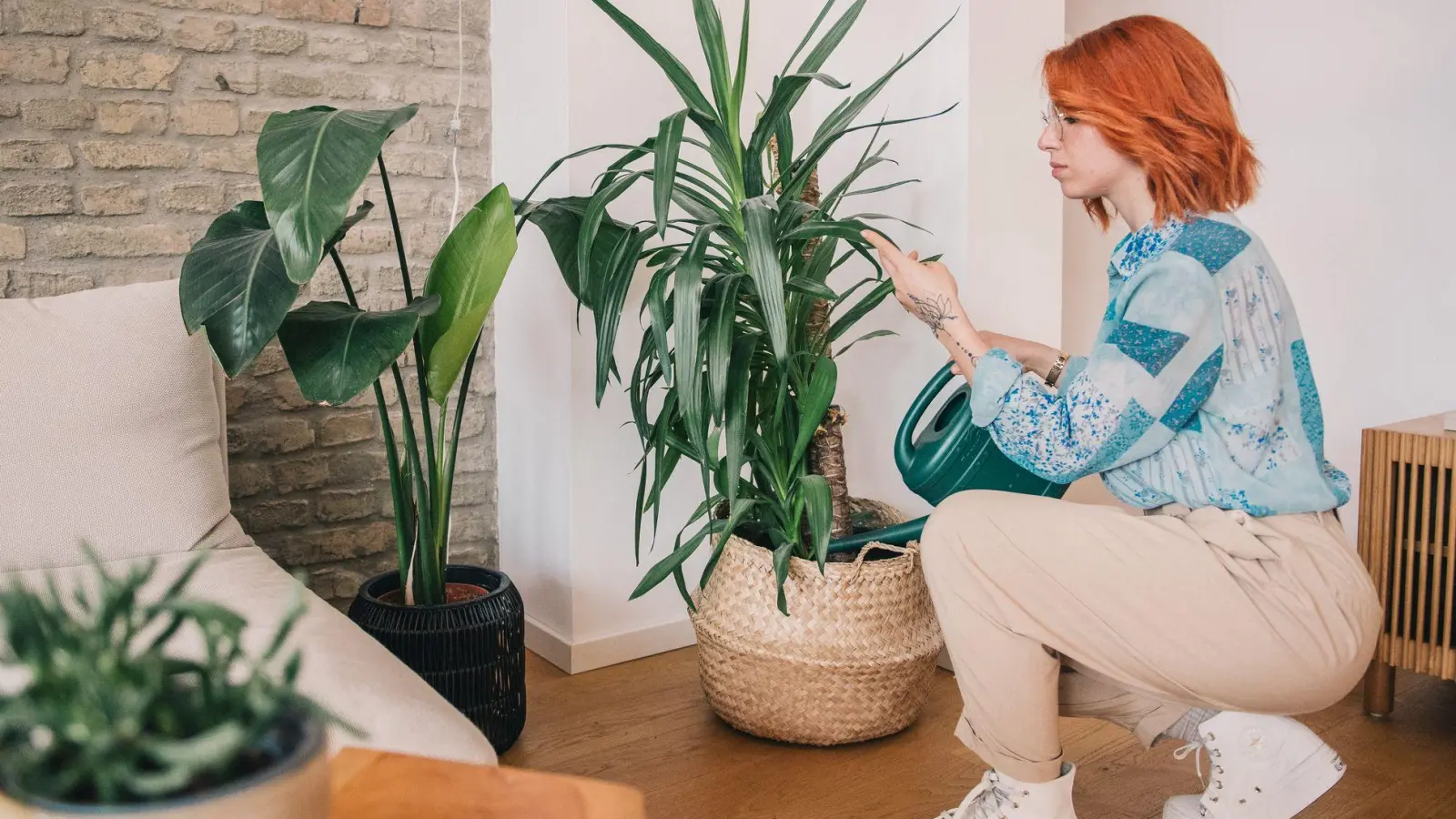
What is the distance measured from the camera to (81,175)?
7.70 ft

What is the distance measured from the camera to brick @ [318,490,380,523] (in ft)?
8.79

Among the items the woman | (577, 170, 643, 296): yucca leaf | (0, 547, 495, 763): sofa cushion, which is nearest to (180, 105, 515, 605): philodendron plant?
(577, 170, 643, 296): yucca leaf

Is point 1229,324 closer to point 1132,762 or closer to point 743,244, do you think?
point 743,244

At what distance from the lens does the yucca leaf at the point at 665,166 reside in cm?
188

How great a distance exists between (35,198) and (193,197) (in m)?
0.29

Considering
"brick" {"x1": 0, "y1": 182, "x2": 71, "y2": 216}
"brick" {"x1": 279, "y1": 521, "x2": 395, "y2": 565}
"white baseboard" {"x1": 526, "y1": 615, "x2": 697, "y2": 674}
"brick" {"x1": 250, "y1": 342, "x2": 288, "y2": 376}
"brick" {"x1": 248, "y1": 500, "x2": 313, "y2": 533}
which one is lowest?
"white baseboard" {"x1": 526, "y1": 615, "x2": 697, "y2": 674}

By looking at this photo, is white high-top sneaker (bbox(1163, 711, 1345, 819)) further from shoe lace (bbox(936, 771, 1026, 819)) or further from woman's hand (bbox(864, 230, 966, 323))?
woman's hand (bbox(864, 230, 966, 323))

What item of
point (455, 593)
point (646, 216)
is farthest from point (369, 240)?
point (455, 593)

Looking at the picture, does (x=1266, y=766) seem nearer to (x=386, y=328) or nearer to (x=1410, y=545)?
(x=1410, y=545)

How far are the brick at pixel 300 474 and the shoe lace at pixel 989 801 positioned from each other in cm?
158

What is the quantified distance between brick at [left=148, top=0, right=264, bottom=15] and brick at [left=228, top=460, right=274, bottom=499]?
96cm

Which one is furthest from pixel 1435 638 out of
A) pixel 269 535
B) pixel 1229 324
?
pixel 269 535

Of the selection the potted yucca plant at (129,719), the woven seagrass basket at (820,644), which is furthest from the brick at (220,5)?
the potted yucca plant at (129,719)

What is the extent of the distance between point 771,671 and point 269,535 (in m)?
1.20
